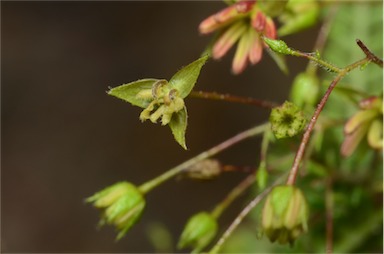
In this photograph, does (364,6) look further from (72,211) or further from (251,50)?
(72,211)

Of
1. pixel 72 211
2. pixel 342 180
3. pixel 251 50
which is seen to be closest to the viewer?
pixel 251 50

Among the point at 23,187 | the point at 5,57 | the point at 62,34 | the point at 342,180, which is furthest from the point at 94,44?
the point at 342,180

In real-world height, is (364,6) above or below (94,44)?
below

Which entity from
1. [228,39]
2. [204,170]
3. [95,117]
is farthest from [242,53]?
[95,117]

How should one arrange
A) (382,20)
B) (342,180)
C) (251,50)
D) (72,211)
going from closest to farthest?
(251,50), (342,180), (382,20), (72,211)

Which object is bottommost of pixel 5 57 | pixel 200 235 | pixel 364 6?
pixel 200 235

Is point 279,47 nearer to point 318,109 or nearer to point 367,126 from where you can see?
point 318,109

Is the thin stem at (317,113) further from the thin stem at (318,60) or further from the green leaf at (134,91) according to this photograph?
the green leaf at (134,91)

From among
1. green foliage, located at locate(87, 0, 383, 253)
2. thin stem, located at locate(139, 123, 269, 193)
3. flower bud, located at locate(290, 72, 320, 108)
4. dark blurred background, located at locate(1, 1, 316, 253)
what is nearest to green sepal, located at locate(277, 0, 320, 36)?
green foliage, located at locate(87, 0, 383, 253)
